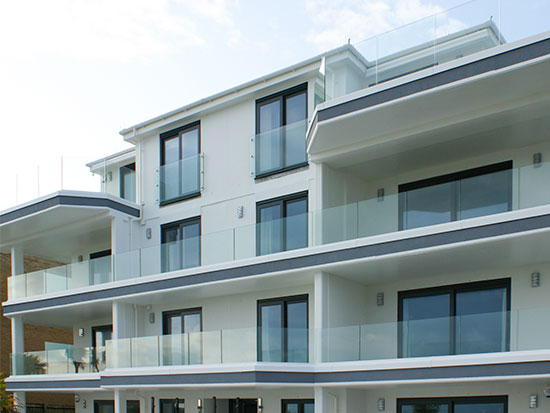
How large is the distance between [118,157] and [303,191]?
914 cm

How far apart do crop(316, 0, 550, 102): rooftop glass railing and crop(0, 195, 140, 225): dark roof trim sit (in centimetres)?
744

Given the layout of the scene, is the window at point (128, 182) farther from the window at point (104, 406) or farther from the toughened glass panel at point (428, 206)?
the toughened glass panel at point (428, 206)

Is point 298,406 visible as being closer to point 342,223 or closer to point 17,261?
point 342,223

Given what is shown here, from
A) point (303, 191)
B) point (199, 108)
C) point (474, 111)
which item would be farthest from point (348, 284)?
point (199, 108)

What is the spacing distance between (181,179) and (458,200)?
851cm

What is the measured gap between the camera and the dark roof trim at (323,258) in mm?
10688

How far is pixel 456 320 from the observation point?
11.0 meters

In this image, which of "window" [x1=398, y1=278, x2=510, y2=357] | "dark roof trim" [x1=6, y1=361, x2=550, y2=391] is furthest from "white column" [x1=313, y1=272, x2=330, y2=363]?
"window" [x1=398, y1=278, x2=510, y2=357]

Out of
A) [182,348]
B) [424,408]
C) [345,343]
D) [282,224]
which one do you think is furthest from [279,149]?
[424,408]

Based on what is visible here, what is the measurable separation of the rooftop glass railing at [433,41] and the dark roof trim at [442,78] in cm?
56

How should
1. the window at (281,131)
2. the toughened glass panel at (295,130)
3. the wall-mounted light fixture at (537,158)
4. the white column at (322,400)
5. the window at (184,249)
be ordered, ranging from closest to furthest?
1. the wall-mounted light fixture at (537,158)
2. the white column at (322,400)
3. the toughened glass panel at (295,130)
4. the window at (281,131)
5. the window at (184,249)

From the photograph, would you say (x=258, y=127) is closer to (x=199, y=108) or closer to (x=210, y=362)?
(x=199, y=108)

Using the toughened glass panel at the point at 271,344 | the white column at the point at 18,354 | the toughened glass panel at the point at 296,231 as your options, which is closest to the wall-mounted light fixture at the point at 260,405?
the toughened glass panel at the point at 271,344

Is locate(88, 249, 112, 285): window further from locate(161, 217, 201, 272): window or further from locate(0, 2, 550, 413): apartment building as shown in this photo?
locate(161, 217, 201, 272): window
